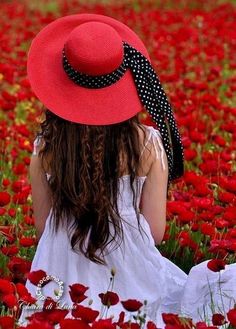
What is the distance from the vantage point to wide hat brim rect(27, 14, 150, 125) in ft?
8.92

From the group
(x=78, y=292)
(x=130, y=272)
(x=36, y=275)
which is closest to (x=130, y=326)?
(x=78, y=292)

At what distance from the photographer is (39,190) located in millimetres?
2971

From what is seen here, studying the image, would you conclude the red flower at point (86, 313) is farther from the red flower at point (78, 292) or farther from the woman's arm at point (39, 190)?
the woman's arm at point (39, 190)

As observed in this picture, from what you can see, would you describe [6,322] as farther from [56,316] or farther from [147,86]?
[147,86]

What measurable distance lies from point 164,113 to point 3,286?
857mm

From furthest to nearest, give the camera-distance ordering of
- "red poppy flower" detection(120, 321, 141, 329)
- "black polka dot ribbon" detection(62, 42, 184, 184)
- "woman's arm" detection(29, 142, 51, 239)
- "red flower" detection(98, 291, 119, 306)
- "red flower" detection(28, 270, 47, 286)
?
"woman's arm" detection(29, 142, 51, 239)
"black polka dot ribbon" detection(62, 42, 184, 184)
"red flower" detection(28, 270, 47, 286)
"red flower" detection(98, 291, 119, 306)
"red poppy flower" detection(120, 321, 141, 329)

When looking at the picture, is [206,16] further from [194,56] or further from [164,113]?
[164,113]

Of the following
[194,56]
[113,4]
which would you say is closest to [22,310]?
[194,56]

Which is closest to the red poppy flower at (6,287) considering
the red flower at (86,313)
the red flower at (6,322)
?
the red flower at (6,322)

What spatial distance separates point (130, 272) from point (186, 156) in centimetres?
156

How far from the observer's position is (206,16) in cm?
1238

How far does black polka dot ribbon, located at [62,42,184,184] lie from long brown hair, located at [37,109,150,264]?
0.34 ft

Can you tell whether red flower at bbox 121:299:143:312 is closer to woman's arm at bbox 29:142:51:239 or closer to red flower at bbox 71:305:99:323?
red flower at bbox 71:305:99:323

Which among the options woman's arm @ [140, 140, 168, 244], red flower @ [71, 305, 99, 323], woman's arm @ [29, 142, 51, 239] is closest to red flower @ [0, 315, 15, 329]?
red flower @ [71, 305, 99, 323]
